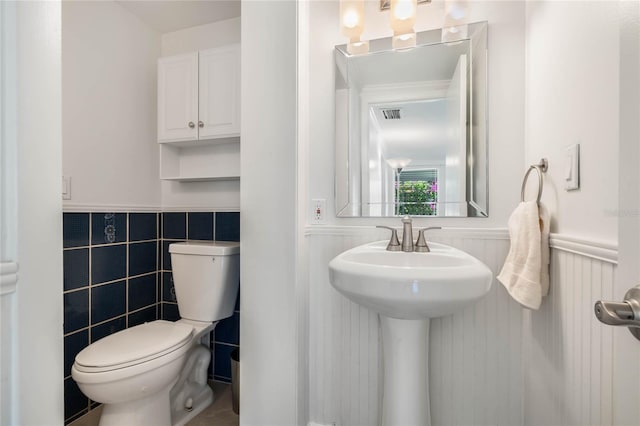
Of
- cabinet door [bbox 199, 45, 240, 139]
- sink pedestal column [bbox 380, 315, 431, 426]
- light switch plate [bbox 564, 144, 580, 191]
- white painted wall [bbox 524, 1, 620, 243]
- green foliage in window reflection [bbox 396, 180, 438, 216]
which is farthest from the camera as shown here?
cabinet door [bbox 199, 45, 240, 139]

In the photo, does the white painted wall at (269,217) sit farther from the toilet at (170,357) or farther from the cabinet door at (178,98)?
the cabinet door at (178,98)

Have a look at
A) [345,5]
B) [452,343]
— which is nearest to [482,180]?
[452,343]

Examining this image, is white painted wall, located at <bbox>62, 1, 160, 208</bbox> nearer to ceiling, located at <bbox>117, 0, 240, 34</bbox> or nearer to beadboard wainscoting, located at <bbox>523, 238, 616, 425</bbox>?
ceiling, located at <bbox>117, 0, 240, 34</bbox>

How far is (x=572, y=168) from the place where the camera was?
0.83m

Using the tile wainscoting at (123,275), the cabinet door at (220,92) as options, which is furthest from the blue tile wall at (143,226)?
the cabinet door at (220,92)

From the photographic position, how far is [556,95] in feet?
3.09

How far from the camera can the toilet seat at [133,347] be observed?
1.15m

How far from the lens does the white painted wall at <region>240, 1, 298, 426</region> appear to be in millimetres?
1229

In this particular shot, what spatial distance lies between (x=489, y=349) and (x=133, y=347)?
1.46 meters

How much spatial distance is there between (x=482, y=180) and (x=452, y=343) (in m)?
0.68

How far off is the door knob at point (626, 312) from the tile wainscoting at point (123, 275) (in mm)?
1645

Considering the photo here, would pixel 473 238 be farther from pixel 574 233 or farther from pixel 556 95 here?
pixel 556 95

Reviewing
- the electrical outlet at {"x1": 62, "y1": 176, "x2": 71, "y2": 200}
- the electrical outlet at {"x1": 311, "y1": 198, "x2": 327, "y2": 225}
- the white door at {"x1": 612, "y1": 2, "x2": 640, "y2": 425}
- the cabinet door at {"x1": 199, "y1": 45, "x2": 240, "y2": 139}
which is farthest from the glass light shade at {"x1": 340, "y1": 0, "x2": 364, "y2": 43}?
the electrical outlet at {"x1": 62, "y1": 176, "x2": 71, "y2": 200}

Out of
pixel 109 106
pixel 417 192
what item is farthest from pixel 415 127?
pixel 109 106
